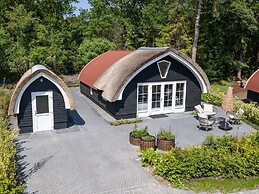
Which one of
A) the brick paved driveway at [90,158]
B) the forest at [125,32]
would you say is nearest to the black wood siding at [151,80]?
the brick paved driveway at [90,158]

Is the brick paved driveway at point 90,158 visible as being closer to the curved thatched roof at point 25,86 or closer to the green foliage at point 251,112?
the green foliage at point 251,112

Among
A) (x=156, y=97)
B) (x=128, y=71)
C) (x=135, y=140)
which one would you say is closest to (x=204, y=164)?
(x=135, y=140)

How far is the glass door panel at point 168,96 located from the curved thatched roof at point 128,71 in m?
1.84

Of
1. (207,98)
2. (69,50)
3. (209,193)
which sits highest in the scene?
(69,50)

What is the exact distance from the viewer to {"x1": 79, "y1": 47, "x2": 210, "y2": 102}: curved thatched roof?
15.2 m

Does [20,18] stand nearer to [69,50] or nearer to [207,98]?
[69,50]

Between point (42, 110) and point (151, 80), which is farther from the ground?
point (151, 80)

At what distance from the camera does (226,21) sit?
3256 centimetres

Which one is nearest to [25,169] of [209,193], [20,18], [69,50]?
[209,193]

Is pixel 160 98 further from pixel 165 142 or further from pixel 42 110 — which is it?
pixel 42 110

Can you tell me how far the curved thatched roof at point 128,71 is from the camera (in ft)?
49.9

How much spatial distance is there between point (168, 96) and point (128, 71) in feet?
11.7

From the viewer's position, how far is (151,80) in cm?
1672

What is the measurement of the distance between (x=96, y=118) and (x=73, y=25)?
72.5 feet
